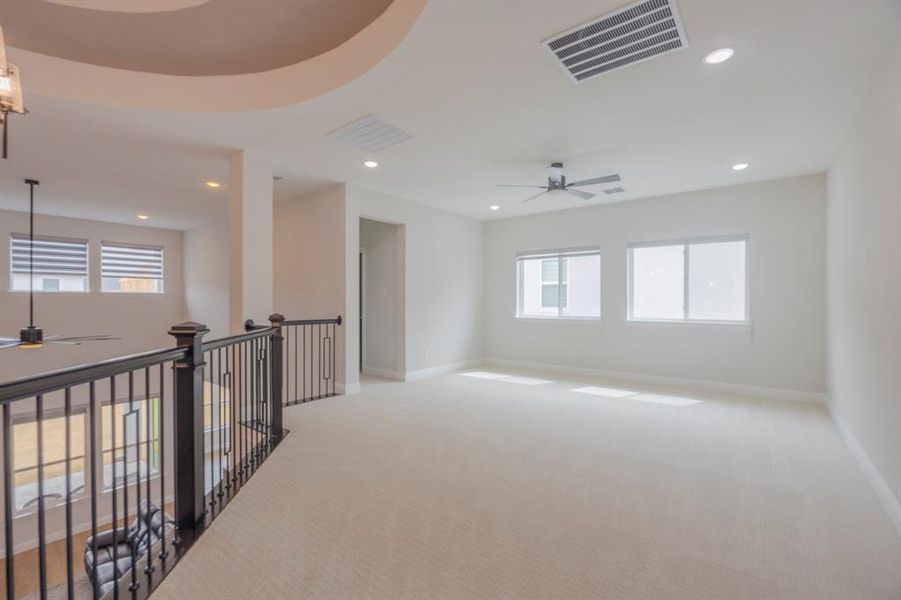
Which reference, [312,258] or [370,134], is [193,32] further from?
[312,258]

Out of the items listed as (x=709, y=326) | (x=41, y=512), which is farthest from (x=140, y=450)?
(x=709, y=326)

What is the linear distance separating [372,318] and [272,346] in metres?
3.09

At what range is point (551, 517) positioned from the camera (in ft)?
7.72

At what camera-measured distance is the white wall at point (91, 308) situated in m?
6.40

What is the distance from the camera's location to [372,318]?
6.71 m

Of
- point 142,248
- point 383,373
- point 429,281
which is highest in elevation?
point 142,248

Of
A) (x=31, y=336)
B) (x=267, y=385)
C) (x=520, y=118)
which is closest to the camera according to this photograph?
(x=520, y=118)

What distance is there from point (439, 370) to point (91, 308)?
6.26 metres

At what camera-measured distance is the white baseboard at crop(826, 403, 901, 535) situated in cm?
233

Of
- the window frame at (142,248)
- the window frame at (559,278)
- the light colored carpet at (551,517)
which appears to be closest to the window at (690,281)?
the window frame at (559,278)

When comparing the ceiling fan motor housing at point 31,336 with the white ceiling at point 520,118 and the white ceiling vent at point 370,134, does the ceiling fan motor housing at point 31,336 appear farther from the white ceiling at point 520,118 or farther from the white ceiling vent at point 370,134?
the white ceiling vent at point 370,134

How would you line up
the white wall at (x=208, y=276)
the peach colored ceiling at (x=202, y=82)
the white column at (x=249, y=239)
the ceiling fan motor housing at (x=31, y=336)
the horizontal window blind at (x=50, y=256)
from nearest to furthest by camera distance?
the peach colored ceiling at (x=202, y=82)
the ceiling fan motor housing at (x=31, y=336)
the white column at (x=249, y=239)
the horizontal window blind at (x=50, y=256)
the white wall at (x=208, y=276)

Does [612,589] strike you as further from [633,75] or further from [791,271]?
[791,271]

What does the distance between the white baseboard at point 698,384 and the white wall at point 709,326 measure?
47mm
